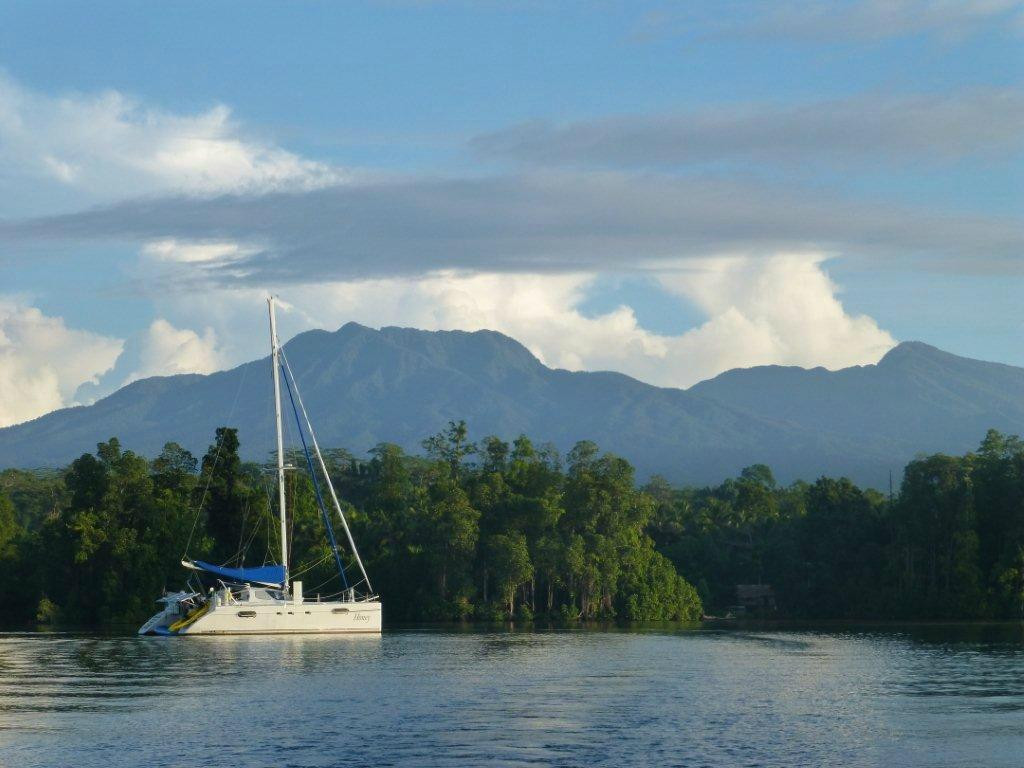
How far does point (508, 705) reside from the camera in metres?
40.6

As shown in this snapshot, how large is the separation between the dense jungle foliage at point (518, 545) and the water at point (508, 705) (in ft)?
92.9

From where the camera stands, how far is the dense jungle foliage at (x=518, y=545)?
95.0 meters

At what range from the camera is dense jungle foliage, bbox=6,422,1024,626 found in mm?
95000

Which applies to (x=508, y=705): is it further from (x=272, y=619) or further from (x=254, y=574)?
(x=254, y=574)

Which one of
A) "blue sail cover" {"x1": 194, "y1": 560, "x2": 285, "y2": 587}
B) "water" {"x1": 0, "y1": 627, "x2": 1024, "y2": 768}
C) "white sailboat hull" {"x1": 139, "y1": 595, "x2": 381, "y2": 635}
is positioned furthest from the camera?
"blue sail cover" {"x1": 194, "y1": 560, "x2": 285, "y2": 587}

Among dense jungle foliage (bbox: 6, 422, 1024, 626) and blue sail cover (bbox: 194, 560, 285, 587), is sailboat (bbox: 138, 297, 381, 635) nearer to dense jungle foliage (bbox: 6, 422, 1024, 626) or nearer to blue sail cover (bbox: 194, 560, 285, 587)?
blue sail cover (bbox: 194, 560, 285, 587)

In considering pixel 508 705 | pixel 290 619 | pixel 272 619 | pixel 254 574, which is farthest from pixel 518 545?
pixel 508 705

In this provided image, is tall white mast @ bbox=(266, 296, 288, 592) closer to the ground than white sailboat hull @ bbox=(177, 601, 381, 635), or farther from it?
farther from it

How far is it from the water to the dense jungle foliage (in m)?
28.3

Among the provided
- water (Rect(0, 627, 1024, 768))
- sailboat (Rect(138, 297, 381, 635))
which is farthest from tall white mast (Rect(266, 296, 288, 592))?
water (Rect(0, 627, 1024, 768))

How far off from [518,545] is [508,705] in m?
55.8

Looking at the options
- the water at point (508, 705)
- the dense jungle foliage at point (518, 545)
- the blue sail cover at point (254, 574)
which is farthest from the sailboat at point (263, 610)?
the dense jungle foliage at point (518, 545)

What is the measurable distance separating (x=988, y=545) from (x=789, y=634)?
27411 mm

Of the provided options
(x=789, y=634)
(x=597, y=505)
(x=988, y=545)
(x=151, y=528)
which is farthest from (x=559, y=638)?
(x=988, y=545)
